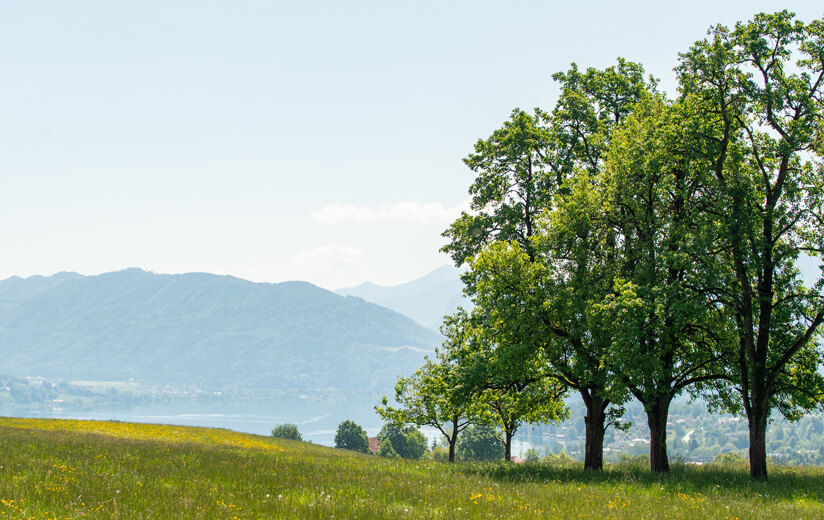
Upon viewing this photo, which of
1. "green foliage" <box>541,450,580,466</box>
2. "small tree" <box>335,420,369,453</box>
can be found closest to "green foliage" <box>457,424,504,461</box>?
"small tree" <box>335,420,369,453</box>

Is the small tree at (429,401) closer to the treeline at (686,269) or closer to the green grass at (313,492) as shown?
the treeline at (686,269)

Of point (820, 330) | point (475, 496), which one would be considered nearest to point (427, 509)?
point (475, 496)

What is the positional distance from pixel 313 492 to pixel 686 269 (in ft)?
54.6

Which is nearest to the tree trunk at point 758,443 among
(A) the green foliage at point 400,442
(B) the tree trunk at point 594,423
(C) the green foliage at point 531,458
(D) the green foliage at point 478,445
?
(B) the tree trunk at point 594,423

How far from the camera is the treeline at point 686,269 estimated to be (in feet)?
70.1

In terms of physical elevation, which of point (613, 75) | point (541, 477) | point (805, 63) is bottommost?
point (541, 477)

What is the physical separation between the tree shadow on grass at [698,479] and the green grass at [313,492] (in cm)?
8

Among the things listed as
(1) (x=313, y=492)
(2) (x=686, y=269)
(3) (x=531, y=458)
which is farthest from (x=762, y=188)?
(3) (x=531, y=458)

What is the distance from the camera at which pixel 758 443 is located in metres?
21.7

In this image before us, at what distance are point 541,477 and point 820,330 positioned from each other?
13.6 meters

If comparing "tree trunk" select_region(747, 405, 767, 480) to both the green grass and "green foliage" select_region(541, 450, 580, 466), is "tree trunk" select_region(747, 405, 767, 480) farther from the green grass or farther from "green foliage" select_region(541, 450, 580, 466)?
"green foliage" select_region(541, 450, 580, 466)

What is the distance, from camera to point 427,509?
11.6m

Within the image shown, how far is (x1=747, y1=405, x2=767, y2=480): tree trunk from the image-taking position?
2152cm

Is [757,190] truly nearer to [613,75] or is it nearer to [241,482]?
[613,75]
